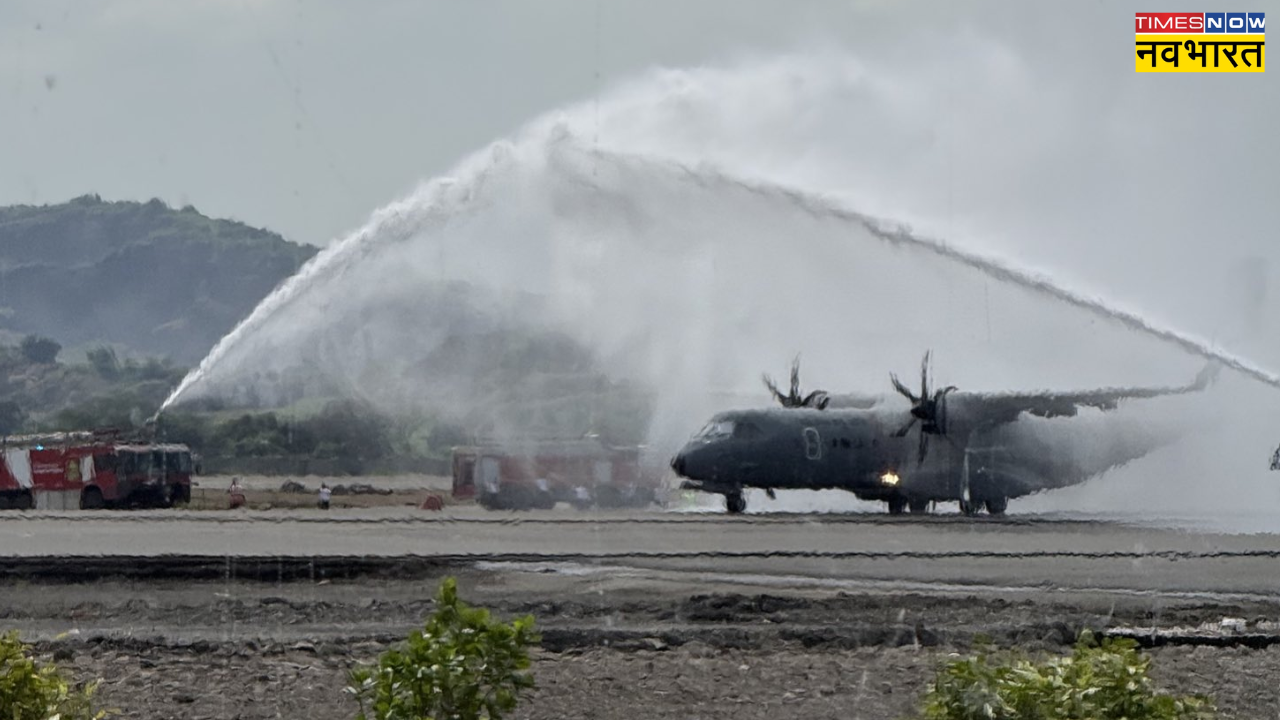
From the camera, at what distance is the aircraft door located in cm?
3459

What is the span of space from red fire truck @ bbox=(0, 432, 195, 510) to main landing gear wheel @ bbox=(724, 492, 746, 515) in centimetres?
1214

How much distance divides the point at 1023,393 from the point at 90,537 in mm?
20808

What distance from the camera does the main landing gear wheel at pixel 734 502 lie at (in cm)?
3488

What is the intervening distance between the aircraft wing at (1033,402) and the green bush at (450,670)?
31.2 m

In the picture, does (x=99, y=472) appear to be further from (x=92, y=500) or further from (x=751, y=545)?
(x=751, y=545)

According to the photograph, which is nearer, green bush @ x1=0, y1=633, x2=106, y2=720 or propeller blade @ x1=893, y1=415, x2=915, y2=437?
green bush @ x1=0, y1=633, x2=106, y2=720

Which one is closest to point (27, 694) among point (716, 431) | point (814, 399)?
point (716, 431)

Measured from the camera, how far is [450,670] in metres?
6.35

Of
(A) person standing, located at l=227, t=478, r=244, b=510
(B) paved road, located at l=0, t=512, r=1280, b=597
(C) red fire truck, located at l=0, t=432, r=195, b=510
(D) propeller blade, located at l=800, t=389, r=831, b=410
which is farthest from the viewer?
(D) propeller blade, located at l=800, t=389, r=831, b=410

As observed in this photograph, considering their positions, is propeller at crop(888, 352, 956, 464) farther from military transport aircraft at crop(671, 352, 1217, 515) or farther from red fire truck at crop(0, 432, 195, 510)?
red fire truck at crop(0, 432, 195, 510)

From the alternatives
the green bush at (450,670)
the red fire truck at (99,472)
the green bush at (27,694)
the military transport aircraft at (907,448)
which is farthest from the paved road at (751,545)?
the green bush at (27,694)

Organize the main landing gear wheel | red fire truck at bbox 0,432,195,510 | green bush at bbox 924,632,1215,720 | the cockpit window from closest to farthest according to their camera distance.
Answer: green bush at bbox 924,632,1215,720 < the cockpit window < the main landing gear wheel < red fire truck at bbox 0,432,195,510

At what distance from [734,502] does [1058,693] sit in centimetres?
2900

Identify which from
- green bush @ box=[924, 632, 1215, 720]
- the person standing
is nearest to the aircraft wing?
the person standing
